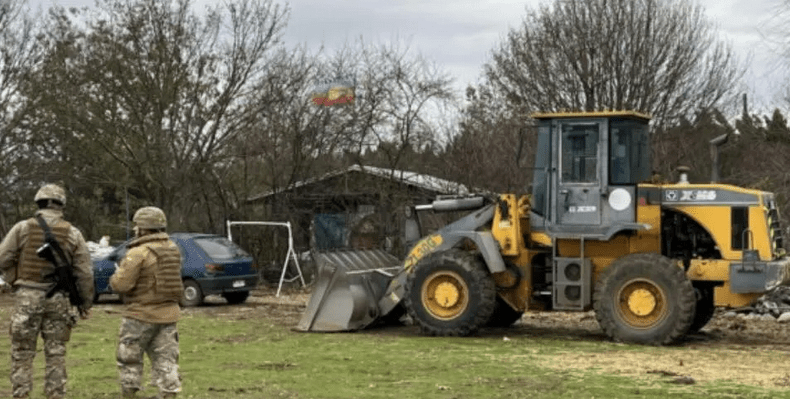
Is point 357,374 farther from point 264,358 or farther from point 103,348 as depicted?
point 103,348

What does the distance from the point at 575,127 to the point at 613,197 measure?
1097 millimetres

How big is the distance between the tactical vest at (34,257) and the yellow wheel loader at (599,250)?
7.52 meters

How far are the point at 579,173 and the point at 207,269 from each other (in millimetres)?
9018

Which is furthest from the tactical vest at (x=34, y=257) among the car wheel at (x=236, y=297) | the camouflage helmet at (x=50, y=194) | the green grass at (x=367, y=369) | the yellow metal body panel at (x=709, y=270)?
the car wheel at (x=236, y=297)

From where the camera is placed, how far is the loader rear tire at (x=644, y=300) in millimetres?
16047

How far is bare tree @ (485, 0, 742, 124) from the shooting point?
3825 cm

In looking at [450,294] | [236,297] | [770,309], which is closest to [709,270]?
[450,294]

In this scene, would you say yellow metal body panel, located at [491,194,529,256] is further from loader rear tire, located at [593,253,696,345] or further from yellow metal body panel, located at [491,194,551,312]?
loader rear tire, located at [593,253,696,345]

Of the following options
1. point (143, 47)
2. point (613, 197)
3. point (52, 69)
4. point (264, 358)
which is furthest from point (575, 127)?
point (52, 69)

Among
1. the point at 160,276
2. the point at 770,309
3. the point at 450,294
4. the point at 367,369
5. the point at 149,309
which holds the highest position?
the point at 160,276

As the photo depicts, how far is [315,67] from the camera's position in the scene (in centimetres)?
3425

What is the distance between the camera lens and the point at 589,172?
56.3 ft

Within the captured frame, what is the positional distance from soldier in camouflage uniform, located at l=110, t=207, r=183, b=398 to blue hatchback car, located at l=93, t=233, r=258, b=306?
12628mm

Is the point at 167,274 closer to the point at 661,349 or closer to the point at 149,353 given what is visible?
the point at 149,353
